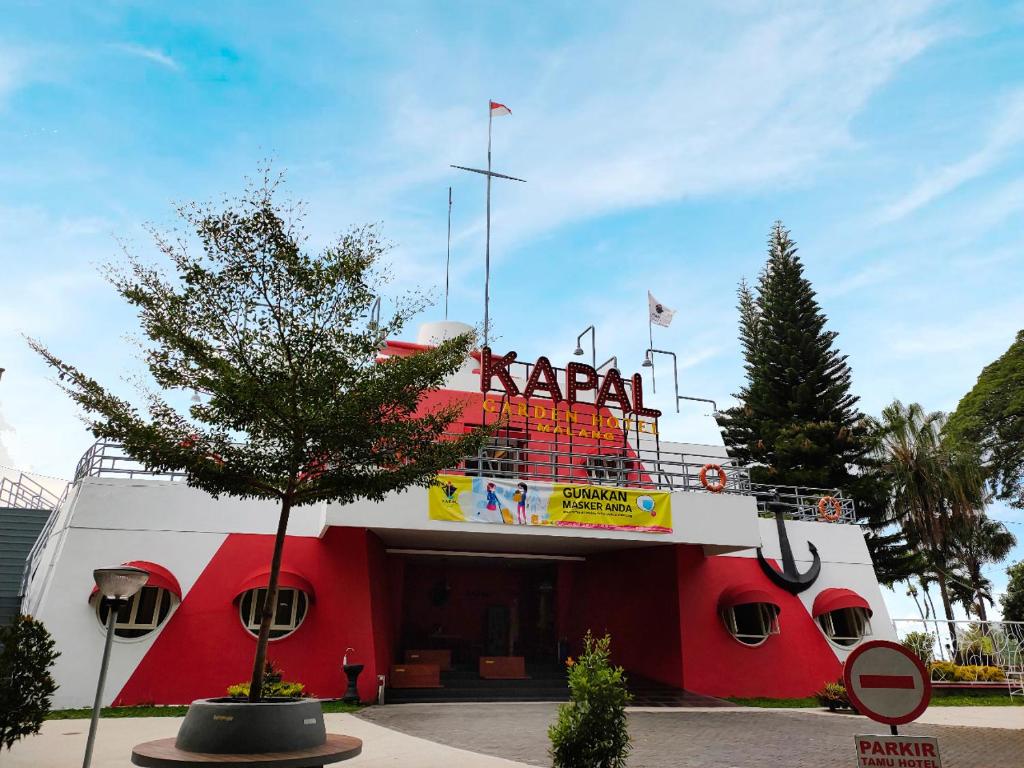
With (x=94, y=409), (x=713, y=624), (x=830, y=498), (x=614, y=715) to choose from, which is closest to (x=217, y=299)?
(x=94, y=409)

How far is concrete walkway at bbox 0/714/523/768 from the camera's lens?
7660 mm

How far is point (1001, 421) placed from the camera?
94.8 feet

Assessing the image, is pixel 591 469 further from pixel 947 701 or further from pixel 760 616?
pixel 947 701

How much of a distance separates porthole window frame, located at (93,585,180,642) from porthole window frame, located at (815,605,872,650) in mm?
14000

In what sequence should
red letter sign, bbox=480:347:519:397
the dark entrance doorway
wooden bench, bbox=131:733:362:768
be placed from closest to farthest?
wooden bench, bbox=131:733:362:768 → red letter sign, bbox=480:347:519:397 → the dark entrance doorway

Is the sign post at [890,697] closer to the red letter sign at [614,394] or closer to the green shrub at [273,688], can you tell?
the green shrub at [273,688]

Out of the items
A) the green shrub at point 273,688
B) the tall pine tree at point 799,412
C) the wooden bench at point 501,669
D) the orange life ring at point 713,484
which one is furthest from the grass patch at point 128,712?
the tall pine tree at point 799,412

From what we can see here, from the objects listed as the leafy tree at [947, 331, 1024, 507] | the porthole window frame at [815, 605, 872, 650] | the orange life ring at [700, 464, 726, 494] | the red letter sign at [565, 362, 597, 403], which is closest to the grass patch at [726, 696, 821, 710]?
the porthole window frame at [815, 605, 872, 650]

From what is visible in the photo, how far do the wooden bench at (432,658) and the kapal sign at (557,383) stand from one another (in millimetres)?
5986

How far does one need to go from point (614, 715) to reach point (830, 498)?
1435 cm

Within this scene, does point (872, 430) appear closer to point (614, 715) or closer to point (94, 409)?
point (614, 715)

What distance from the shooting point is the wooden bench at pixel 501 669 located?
15422mm

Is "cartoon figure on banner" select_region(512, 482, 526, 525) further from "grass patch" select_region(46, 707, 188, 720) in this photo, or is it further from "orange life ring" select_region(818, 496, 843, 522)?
"orange life ring" select_region(818, 496, 843, 522)

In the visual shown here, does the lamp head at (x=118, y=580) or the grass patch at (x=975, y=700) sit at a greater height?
the lamp head at (x=118, y=580)
